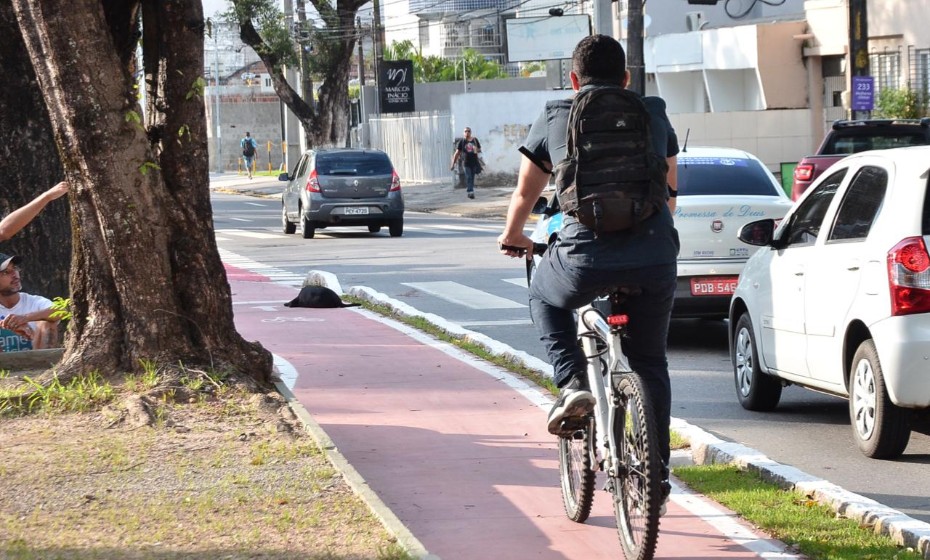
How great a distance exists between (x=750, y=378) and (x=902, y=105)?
21978mm

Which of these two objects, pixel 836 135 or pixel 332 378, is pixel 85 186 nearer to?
pixel 332 378

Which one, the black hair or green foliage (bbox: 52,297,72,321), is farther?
green foliage (bbox: 52,297,72,321)

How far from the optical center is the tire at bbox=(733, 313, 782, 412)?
8.39 metres

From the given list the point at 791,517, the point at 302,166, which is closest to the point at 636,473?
the point at 791,517

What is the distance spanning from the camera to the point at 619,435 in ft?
16.0

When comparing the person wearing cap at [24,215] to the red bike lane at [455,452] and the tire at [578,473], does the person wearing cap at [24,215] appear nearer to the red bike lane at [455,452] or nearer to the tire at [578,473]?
the red bike lane at [455,452]

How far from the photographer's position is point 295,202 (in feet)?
87.3

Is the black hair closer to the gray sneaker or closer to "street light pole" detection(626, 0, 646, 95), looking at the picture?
the gray sneaker

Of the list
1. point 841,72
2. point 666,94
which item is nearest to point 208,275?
point 841,72

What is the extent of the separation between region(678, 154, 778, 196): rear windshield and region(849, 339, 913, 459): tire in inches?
173

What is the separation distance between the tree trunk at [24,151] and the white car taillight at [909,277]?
592 cm

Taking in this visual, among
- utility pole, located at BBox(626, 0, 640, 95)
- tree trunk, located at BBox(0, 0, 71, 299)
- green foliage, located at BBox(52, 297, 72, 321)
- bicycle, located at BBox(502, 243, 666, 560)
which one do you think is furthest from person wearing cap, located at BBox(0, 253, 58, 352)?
utility pole, located at BBox(626, 0, 640, 95)

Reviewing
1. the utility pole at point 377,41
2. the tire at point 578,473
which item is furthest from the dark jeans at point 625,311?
the utility pole at point 377,41

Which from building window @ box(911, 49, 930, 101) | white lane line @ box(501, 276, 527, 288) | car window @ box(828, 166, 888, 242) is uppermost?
building window @ box(911, 49, 930, 101)
